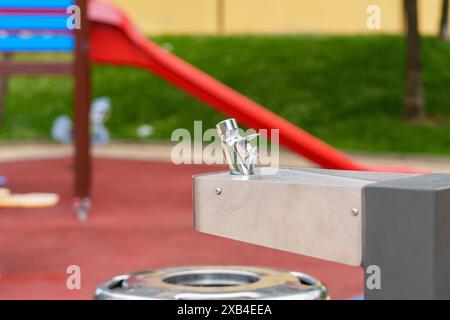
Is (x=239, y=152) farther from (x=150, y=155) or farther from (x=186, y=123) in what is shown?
(x=186, y=123)

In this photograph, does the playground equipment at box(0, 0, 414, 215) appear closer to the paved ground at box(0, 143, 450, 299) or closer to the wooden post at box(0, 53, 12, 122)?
the paved ground at box(0, 143, 450, 299)

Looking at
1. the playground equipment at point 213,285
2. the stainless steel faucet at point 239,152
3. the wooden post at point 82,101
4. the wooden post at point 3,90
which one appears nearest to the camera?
the stainless steel faucet at point 239,152

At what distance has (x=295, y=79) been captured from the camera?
14.5 metres

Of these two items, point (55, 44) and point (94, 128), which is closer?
point (55, 44)

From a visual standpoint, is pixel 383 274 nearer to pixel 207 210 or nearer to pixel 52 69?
pixel 207 210

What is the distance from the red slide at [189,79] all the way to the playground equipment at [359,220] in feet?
17.4

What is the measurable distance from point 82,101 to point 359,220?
5.85m

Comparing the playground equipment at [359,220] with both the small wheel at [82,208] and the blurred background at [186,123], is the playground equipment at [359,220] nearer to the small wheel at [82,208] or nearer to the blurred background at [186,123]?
the blurred background at [186,123]

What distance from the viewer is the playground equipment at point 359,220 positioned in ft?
4.55

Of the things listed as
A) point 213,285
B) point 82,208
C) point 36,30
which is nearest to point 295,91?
point 36,30

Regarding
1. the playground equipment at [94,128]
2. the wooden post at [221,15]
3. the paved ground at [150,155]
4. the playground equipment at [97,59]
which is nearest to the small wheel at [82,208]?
the playground equipment at [97,59]

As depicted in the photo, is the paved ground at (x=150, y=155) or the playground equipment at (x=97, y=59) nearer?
the playground equipment at (x=97, y=59)

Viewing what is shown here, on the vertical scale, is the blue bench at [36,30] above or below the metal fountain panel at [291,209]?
above

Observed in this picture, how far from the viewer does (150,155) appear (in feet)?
36.5
